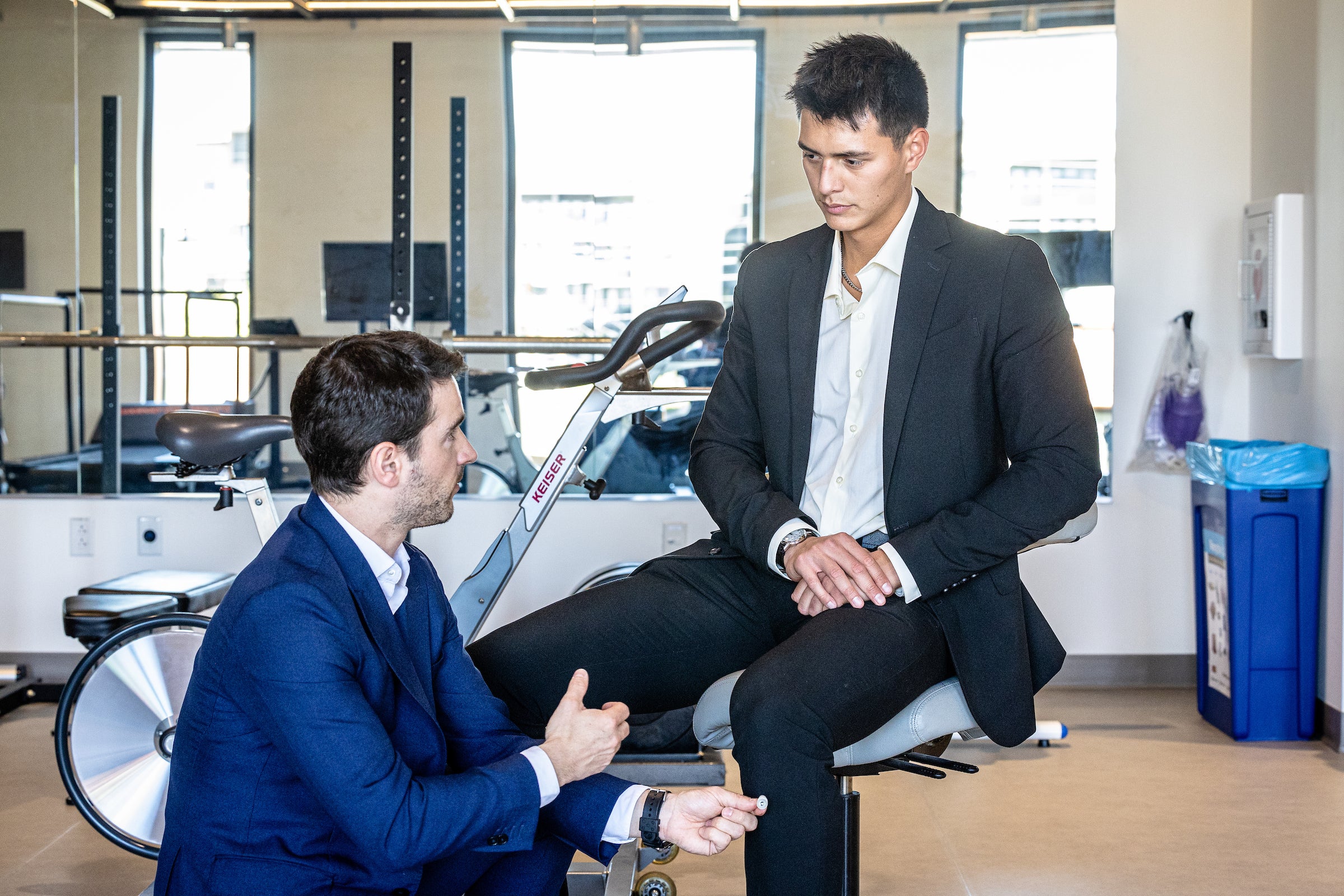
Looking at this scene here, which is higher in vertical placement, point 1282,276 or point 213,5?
point 213,5

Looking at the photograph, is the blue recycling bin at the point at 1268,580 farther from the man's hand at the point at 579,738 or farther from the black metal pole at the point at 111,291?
the black metal pole at the point at 111,291

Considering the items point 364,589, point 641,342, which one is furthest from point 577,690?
point 641,342

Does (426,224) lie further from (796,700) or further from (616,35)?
(796,700)

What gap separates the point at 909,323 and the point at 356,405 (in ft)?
2.64

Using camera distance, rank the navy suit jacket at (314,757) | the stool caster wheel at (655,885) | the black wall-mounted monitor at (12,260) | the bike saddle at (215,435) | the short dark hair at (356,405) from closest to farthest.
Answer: the navy suit jacket at (314,757) < the short dark hair at (356,405) < the stool caster wheel at (655,885) < the bike saddle at (215,435) < the black wall-mounted monitor at (12,260)

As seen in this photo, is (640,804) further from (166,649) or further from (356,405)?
(166,649)

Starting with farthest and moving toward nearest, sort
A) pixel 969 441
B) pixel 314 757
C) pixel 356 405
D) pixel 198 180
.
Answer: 1. pixel 198 180
2. pixel 969 441
3. pixel 356 405
4. pixel 314 757

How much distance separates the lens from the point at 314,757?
49.2 inches

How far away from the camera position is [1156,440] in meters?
3.74

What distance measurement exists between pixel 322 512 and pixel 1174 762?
257 centimetres

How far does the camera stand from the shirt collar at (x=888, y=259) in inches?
70.2

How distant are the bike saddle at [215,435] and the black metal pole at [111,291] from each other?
1.75m

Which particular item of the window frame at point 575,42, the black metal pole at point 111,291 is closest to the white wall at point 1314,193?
the window frame at point 575,42

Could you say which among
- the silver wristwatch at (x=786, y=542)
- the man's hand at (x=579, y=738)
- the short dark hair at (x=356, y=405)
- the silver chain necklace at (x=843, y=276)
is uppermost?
the silver chain necklace at (x=843, y=276)
